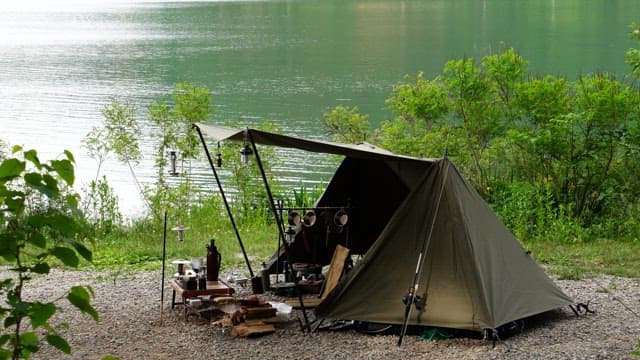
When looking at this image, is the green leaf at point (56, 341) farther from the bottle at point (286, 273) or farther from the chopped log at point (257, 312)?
the bottle at point (286, 273)

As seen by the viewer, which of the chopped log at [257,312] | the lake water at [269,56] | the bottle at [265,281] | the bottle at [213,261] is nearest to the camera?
the chopped log at [257,312]

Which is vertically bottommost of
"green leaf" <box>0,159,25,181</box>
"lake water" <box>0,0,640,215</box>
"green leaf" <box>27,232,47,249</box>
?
"green leaf" <box>27,232,47,249</box>

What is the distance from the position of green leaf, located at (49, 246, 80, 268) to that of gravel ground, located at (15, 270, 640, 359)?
15.6 ft

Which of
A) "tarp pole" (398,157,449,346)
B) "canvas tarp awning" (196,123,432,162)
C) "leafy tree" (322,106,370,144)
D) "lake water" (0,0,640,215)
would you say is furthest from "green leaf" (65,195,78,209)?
"lake water" (0,0,640,215)

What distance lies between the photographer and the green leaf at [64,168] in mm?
1559

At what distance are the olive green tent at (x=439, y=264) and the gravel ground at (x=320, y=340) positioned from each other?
183mm

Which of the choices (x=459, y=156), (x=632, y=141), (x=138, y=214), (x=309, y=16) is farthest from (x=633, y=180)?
(x=309, y=16)

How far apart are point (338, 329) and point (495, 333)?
3.74 ft

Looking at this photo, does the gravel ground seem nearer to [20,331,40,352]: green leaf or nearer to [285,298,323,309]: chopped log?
Answer: [285,298,323,309]: chopped log

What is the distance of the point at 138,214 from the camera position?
1388 cm

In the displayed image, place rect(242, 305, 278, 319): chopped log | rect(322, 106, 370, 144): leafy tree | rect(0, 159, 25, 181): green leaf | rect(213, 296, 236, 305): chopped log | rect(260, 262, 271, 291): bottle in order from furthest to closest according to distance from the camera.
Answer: rect(322, 106, 370, 144): leafy tree, rect(260, 262, 271, 291): bottle, rect(213, 296, 236, 305): chopped log, rect(242, 305, 278, 319): chopped log, rect(0, 159, 25, 181): green leaf

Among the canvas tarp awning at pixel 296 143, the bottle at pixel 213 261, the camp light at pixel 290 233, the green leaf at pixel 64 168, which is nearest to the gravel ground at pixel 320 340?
the bottle at pixel 213 261

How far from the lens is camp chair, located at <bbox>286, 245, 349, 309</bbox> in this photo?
24.3 feet

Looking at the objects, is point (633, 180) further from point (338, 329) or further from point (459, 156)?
point (338, 329)
